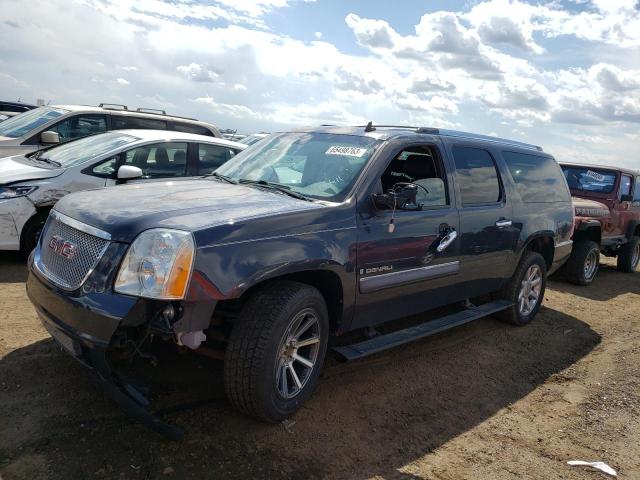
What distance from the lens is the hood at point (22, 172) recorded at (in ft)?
19.4

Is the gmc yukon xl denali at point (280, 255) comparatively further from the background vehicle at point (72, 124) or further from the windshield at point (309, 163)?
the background vehicle at point (72, 124)

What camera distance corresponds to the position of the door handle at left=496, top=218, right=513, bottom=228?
502 cm

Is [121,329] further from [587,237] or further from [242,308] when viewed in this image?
[587,237]

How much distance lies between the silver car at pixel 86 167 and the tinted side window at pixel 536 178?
3855 millimetres

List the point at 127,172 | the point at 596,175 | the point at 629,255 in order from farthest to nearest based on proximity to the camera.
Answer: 1. the point at 629,255
2. the point at 596,175
3. the point at 127,172

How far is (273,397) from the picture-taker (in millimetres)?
3221

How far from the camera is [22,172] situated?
607cm

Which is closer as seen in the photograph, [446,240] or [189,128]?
[446,240]

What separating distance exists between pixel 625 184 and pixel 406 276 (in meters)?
7.45

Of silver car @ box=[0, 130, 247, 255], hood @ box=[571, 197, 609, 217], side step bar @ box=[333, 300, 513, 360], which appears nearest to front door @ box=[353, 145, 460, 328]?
side step bar @ box=[333, 300, 513, 360]

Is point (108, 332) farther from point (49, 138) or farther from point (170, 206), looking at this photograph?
point (49, 138)

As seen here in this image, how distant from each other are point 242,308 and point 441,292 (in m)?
2.00

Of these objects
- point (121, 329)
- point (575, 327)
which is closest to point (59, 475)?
point (121, 329)

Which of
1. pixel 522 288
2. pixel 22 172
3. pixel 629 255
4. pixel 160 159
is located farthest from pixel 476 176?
pixel 629 255
